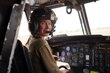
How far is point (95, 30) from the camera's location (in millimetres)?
3852

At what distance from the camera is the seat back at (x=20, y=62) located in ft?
2.95

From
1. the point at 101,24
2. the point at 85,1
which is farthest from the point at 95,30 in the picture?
the point at 85,1

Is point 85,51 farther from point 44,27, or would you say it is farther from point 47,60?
point 47,60

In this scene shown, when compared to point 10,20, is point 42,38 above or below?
below

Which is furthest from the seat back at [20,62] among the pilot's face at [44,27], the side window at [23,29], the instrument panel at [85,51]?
the instrument panel at [85,51]

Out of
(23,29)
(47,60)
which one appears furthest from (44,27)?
(23,29)

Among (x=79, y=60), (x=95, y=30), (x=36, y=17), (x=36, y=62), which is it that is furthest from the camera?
(x=95, y=30)

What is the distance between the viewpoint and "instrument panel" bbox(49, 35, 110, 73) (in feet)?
8.16

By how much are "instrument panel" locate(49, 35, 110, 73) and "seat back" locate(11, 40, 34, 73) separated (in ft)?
5.54

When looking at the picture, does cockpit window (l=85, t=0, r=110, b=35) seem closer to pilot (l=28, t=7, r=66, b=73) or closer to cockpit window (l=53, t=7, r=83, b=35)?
cockpit window (l=53, t=7, r=83, b=35)

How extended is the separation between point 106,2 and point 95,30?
0.80 meters

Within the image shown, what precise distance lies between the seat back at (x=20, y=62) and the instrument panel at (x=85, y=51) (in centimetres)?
169

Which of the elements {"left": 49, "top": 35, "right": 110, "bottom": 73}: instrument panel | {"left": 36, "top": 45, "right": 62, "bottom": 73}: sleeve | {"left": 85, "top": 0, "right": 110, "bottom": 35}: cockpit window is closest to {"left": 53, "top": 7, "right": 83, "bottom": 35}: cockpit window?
{"left": 85, "top": 0, "right": 110, "bottom": 35}: cockpit window

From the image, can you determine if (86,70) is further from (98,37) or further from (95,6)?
(95,6)
